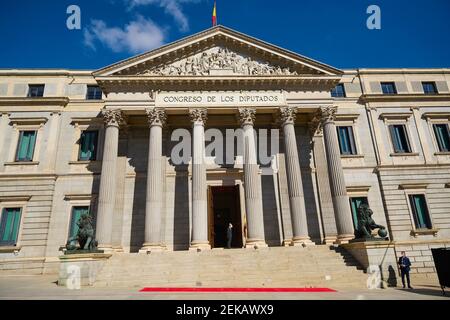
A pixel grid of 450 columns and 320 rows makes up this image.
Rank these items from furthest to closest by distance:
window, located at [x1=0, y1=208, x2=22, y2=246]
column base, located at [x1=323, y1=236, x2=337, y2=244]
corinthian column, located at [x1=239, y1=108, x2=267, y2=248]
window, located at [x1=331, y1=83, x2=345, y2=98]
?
window, located at [x1=331, y1=83, x2=345, y2=98] < window, located at [x1=0, y1=208, x2=22, y2=246] < column base, located at [x1=323, y1=236, x2=337, y2=244] < corinthian column, located at [x1=239, y1=108, x2=267, y2=248]

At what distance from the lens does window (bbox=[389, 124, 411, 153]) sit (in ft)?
83.1

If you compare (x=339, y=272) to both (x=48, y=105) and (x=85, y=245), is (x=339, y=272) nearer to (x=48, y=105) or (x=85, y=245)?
(x=85, y=245)

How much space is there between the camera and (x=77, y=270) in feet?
→ 48.4

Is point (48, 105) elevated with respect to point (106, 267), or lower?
elevated

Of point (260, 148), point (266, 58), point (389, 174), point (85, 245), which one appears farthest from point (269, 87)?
point (85, 245)

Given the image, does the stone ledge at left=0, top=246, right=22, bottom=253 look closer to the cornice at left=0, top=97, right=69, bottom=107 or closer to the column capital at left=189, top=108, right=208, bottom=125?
the cornice at left=0, top=97, right=69, bottom=107

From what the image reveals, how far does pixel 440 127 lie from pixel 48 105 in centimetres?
3422

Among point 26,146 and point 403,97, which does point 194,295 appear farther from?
point 403,97

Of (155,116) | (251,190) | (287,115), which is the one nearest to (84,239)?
(155,116)

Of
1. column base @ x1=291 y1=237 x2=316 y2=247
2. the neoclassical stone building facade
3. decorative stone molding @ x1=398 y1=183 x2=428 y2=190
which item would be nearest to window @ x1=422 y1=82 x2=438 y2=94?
the neoclassical stone building facade

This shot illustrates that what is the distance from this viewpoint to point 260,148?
23.9 m

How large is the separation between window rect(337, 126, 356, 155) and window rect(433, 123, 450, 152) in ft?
25.4

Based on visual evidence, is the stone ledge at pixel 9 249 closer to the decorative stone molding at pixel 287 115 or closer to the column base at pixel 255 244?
the column base at pixel 255 244

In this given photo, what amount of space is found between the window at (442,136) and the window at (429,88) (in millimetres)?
3429
